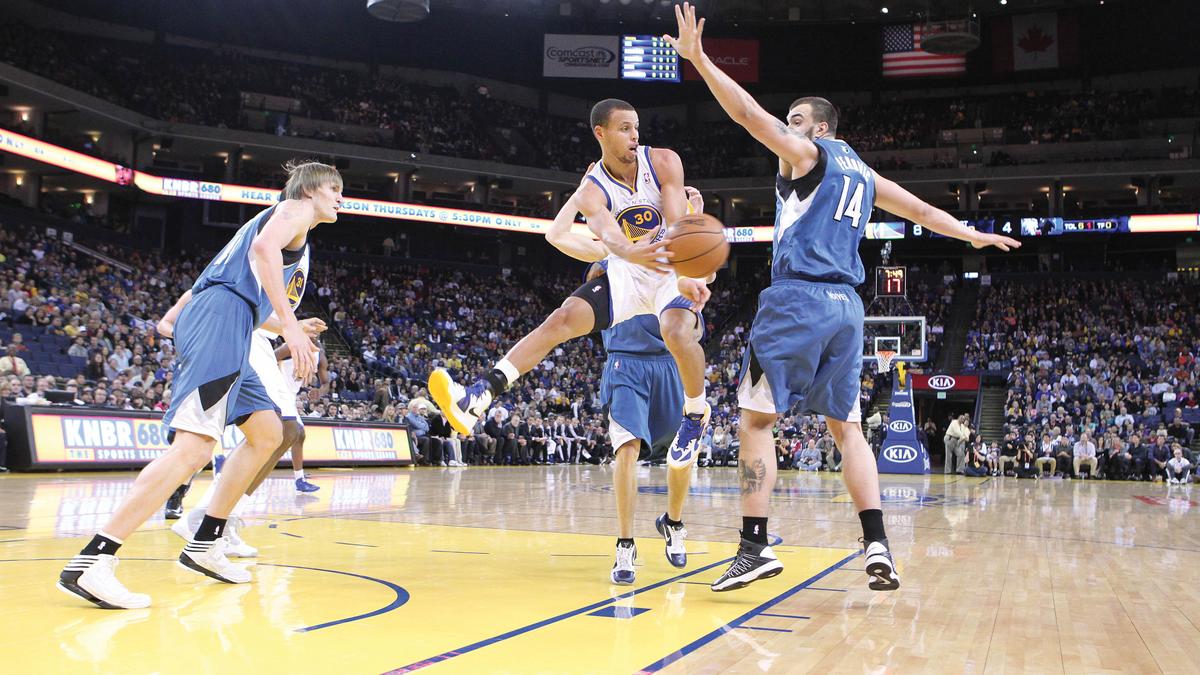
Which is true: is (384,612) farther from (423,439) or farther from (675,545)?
(423,439)

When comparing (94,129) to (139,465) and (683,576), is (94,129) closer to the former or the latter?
(139,465)

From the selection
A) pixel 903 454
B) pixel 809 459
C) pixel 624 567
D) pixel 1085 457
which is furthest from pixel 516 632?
pixel 1085 457

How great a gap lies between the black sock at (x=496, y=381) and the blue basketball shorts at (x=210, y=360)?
49.5 inches

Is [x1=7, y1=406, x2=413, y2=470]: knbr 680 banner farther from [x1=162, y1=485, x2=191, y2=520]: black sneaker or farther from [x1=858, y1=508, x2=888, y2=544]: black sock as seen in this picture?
Result: [x1=858, y1=508, x2=888, y2=544]: black sock

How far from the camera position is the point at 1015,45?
3709 cm

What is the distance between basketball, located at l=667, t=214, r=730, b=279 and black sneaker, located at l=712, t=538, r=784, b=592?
4.29 ft

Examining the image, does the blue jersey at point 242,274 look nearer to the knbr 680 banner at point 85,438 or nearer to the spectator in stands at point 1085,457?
the knbr 680 banner at point 85,438

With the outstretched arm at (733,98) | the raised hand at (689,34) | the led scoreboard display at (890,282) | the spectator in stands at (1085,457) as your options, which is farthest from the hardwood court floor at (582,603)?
the led scoreboard display at (890,282)

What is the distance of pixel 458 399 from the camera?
514 centimetres

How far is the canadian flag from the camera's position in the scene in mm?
36469

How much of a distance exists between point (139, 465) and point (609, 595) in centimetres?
1246

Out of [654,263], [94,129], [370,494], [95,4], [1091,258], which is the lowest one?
[370,494]

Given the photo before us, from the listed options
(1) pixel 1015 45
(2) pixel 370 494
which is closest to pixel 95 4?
(2) pixel 370 494

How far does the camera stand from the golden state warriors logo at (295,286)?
17.2ft
